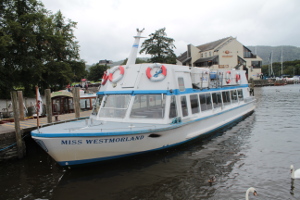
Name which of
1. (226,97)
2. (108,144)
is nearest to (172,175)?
(108,144)

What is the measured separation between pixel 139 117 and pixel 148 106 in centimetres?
60

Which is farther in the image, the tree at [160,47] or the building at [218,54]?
the building at [218,54]

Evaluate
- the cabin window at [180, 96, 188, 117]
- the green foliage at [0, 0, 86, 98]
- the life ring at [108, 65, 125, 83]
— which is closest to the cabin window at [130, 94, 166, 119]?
the cabin window at [180, 96, 188, 117]

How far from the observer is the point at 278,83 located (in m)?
72.9

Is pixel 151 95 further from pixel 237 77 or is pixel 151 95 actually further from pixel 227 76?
pixel 237 77

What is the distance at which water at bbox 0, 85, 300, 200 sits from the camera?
6984mm

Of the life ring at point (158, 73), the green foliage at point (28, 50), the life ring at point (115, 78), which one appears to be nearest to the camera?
the life ring at point (158, 73)

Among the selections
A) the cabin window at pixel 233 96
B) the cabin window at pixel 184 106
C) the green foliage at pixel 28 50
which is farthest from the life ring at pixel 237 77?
the green foliage at pixel 28 50

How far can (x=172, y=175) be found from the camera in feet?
26.6

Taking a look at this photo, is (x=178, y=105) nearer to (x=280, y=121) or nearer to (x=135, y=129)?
(x=135, y=129)

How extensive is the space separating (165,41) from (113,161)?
41.1 meters

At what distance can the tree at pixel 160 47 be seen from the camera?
46062 mm

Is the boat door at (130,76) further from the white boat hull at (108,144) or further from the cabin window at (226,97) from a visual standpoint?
the cabin window at (226,97)

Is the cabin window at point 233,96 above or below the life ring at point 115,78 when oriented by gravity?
below
